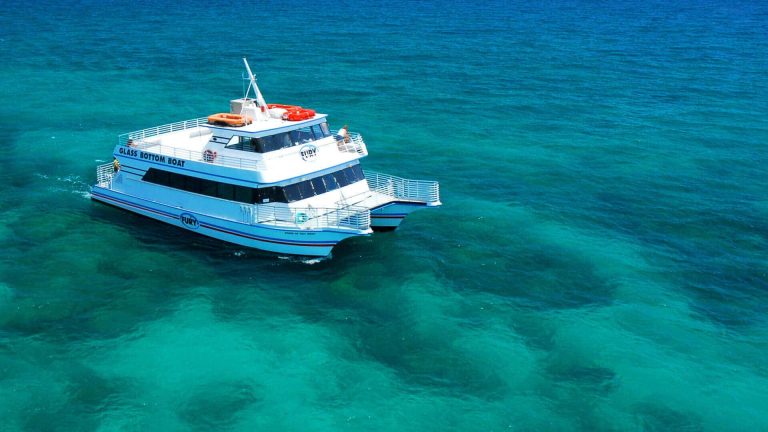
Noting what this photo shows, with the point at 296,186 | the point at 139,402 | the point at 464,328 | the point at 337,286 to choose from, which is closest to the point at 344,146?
the point at 296,186

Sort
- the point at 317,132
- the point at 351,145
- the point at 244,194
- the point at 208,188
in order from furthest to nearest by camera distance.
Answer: the point at 351,145 < the point at 317,132 < the point at 208,188 < the point at 244,194

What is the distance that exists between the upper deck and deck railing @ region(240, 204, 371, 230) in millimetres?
1563

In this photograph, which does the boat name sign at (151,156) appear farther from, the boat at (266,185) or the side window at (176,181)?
the side window at (176,181)

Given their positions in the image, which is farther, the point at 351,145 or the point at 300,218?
the point at 351,145

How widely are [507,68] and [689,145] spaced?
2748 cm

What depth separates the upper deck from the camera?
1522 inches

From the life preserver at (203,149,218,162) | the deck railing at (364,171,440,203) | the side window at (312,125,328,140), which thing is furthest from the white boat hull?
the life preserver at (203,149,218,162)

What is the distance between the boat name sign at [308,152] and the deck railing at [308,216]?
2.98 metres

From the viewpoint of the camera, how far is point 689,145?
56.9 metres

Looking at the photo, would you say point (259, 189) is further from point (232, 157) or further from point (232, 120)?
point (232, 120)

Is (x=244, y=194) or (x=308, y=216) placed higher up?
(x=244, y=194)

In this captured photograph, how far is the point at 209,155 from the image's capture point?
131ft

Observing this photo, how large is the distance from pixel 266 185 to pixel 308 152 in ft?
10.5

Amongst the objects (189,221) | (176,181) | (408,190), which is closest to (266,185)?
(189,221)
